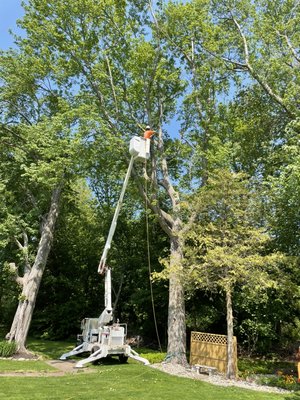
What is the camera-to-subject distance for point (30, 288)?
1716 cm

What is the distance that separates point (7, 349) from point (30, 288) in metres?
2.94

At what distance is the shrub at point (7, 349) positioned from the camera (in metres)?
14.8

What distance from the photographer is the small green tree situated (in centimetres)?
1049

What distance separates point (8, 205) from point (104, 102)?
687cm

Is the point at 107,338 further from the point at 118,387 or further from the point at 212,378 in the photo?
the point at 118,387

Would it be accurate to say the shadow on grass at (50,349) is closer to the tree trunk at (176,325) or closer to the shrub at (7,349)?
the shrub at (7,349)

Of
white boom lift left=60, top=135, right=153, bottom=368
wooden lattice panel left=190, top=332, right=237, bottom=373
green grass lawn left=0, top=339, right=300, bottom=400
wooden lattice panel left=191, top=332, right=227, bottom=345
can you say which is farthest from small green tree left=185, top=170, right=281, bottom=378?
white boom lift left=60, top=135, right=153, bottom=368

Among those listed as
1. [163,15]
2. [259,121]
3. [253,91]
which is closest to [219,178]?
Result: [259,121]

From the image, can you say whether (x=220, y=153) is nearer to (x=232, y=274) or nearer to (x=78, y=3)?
(x=232, y=274)

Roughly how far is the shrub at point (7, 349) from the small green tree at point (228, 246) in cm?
815

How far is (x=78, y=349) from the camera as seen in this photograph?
47.2ft

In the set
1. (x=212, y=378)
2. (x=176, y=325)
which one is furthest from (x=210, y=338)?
(x=212, y=378)

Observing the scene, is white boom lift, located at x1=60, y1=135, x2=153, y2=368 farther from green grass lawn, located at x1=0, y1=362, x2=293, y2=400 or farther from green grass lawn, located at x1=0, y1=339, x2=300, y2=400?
green grass lawn, located at x1=0, y1=362, x2=293, y2=400

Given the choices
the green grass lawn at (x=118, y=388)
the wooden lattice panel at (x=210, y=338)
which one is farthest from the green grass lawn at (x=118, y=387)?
the wooden lattice panel at (x=210, y=338)
